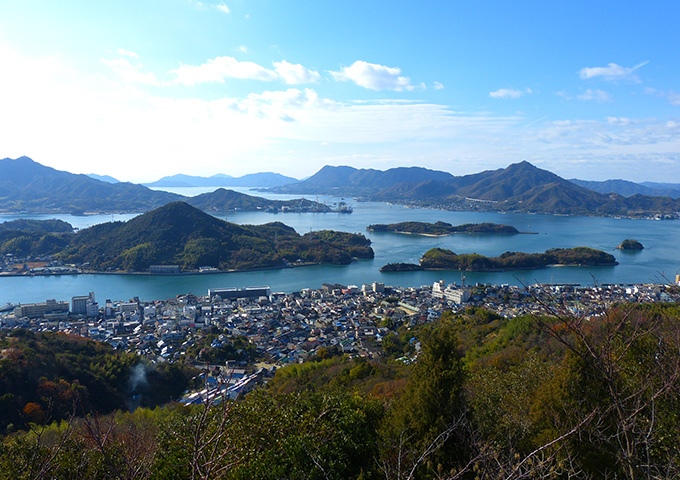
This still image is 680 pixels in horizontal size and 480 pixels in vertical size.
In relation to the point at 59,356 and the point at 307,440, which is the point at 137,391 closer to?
the point at 59,356

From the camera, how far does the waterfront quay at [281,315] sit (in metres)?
6.98

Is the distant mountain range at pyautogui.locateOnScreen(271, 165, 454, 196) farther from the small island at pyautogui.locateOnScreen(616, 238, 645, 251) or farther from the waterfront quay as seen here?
the waterfront quay

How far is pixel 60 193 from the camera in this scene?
36.8 m

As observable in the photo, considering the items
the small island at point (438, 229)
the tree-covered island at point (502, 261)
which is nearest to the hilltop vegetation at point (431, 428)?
the tree-covered island at point (502, 261)

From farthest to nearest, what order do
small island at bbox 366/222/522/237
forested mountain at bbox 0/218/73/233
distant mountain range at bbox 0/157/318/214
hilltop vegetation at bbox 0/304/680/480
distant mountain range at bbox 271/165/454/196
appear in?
distant mountain range at bbox 271/165/454/196
distant mountain range at bbox 0/157/318/214
small island at bbox 366/222/522/237
forested mountain at bbox 0/218/73/233
hilltop vegetation at bbox 0/304/680/480

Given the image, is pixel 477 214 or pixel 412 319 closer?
pixel 412 319

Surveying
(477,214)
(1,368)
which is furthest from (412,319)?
(477,214)

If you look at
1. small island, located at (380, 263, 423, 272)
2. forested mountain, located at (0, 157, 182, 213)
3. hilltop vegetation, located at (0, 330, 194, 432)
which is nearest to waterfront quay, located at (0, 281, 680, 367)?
hilltop vegetation, located at (0, 330, 194, 432)

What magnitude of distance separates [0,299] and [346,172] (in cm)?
7536

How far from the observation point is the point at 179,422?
229 centimetres

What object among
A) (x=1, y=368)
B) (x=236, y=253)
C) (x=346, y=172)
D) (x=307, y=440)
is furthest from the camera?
(x=346, y=172)

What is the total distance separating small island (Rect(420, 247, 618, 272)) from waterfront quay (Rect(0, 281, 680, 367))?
118 inches

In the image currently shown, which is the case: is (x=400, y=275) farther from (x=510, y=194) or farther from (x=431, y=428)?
(x=510, y=194)

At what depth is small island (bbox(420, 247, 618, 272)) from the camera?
14.2 meters
